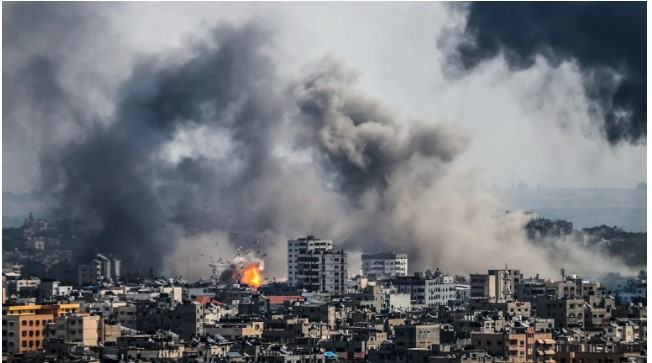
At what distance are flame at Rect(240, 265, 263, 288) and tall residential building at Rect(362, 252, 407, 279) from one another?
248cm

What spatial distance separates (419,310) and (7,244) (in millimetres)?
8662

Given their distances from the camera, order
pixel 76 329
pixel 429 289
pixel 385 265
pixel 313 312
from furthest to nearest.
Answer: pixel 385 265
pixel 429 289
pixel 313 312
pixel 76 329

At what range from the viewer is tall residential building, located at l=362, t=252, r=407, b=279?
4638 cm

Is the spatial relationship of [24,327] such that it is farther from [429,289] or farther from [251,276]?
[251,276]

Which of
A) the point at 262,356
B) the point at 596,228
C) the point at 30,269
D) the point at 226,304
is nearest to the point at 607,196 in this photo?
the point at 596,228

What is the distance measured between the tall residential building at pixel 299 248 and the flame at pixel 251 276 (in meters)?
0.72

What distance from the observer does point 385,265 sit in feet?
155

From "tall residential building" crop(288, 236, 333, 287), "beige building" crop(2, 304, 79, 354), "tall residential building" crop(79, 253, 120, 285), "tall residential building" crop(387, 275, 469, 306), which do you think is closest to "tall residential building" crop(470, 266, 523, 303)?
"tall residential building" crop(387, 275, 469, 306)

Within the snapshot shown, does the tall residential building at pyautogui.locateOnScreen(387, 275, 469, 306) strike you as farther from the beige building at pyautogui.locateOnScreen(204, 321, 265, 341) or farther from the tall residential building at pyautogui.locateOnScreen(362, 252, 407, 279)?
the beige building at pyautogui.locateOnScreen(204, 321, 265, 341)

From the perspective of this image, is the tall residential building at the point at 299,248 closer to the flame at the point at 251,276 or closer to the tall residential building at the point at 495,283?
the flame at the point at 251,276

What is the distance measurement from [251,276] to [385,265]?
3006 mm

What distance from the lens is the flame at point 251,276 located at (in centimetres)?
4587

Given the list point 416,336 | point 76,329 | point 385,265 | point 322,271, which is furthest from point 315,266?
point 416,336

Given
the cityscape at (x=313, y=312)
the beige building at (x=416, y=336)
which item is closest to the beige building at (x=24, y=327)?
the cityscape at (x=313, y=312)
